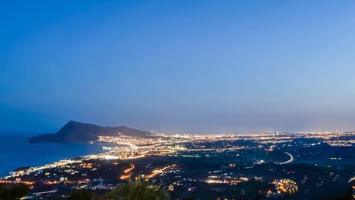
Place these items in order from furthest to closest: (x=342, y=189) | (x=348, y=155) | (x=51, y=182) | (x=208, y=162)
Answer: (x=348, y=155)
(x=208, y=162)
(x=51, y=182)
(x=342, y=189)

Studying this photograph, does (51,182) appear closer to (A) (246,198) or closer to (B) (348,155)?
(A) (246,198)

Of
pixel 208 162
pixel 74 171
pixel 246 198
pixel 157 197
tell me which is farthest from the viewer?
pixel 208 162

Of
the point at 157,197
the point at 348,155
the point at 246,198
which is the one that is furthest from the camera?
the point at 348,155

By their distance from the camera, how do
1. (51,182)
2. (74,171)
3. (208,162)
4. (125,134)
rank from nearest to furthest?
(51,182), (74,171), (208,162), (125,134)

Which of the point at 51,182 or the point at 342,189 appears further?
the point at 51,182

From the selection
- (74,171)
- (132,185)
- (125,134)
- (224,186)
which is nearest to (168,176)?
(224,186)

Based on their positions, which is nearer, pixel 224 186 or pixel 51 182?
pixel 224 186

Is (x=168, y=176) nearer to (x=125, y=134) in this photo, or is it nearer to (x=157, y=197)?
(x=157, y=197)

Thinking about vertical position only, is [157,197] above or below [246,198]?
above

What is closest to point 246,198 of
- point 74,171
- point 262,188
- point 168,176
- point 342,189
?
point 262,188
